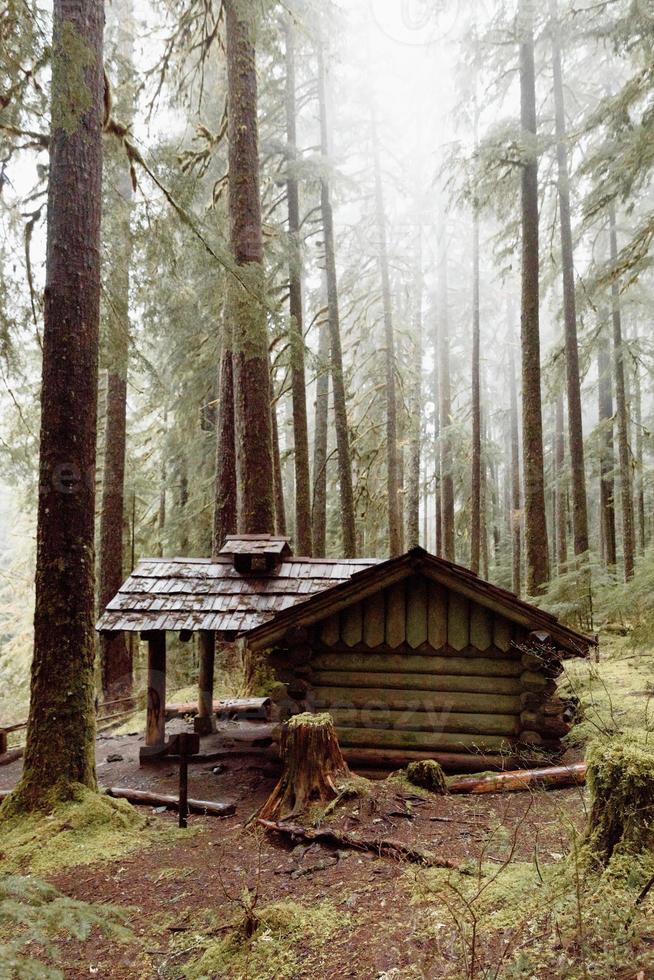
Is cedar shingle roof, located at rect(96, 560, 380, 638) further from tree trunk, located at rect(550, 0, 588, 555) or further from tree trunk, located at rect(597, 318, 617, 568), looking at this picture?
tree trunk, located at rect(597, 318, 617, 568)

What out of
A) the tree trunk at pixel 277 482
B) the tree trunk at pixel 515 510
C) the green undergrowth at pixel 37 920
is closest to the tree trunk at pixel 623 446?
the tree trunk at pixel 515 510

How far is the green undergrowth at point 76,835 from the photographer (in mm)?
5633

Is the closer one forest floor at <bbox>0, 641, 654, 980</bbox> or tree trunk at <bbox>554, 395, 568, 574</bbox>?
forest floor at <bbox>0, 641, 654, 980</bbox>

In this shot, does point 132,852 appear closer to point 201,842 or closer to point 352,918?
point 201,842

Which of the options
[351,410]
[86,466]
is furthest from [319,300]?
[86,466]

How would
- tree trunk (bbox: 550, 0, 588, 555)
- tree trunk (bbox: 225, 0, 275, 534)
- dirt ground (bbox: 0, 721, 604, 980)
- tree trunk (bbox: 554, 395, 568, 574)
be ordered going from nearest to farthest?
dirt ground (bbox: 0, 721, 604, 980) → tree trunk (bbox: 225, 0, 275, 534) → tree trunk (bbox: 550, 0, 588, 555) → tree trunk (bbox: 554, 395, 568, 574)

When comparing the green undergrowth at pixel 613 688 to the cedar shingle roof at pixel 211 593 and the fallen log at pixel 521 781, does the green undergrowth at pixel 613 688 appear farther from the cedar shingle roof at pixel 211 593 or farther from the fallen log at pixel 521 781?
the cedar shingle roof at pixel 211 593

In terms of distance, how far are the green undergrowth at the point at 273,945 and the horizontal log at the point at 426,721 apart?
4038 mm

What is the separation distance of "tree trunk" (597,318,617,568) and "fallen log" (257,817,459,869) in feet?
46.1

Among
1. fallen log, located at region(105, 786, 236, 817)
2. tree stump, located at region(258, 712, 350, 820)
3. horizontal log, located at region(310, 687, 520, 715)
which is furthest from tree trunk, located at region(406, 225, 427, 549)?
tree stump, located at region(258, 712, 350, 820)

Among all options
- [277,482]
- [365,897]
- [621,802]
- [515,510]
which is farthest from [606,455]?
[365,897]

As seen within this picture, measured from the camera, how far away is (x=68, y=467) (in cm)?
655

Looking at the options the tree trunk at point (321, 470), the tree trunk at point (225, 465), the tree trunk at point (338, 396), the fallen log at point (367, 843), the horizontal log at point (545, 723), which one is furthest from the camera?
the tree trunk at point (321, 470)

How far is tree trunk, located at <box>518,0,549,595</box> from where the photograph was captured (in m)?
12.0
